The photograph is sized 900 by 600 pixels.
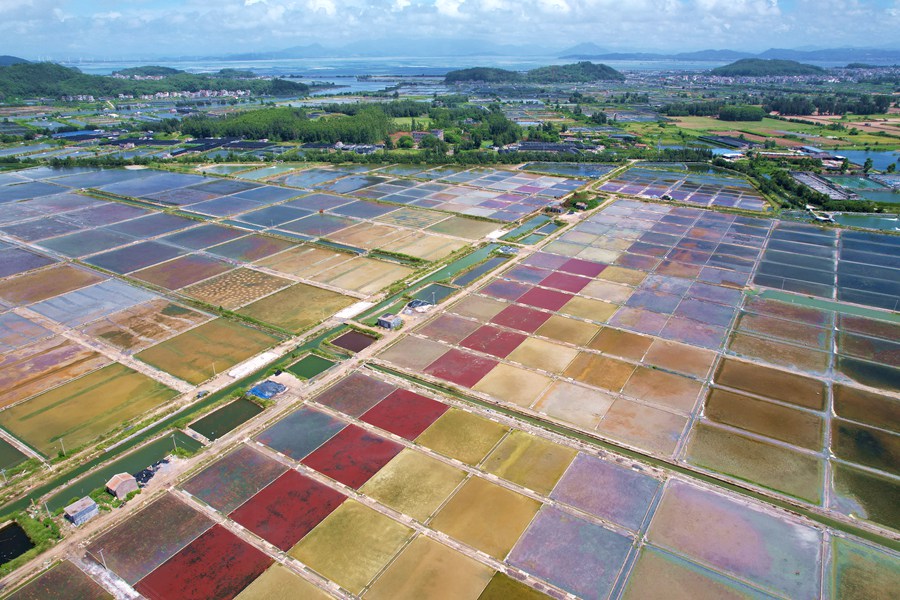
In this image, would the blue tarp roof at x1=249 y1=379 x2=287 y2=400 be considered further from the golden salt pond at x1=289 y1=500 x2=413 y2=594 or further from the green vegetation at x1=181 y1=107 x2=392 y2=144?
the green vegetation at x1=181 y1=107 x2=392 y2=144

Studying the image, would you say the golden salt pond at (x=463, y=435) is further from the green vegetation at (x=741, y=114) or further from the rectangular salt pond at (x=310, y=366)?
the green vegetation at (x=741, y=114)

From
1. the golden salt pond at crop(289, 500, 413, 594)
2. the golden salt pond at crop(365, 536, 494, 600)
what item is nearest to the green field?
the golden salt pond at crop(289, 500, 413, 594)

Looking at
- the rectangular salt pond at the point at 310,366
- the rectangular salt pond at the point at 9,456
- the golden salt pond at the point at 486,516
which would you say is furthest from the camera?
the rectangular salt pond at the point at 310,366

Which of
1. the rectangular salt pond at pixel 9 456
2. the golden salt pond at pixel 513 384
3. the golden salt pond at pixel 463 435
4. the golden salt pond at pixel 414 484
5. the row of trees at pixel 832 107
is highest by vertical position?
the row of trees at pixel 832 107

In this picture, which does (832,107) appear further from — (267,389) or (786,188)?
(267,389)

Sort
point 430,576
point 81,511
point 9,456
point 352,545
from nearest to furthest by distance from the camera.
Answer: point 430,576 < point 352,545 < point 81,511 < point 9,456

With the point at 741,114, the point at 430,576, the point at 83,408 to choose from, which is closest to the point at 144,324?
the point at 83,408

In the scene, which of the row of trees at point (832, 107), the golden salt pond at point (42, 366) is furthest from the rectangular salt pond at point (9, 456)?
the row of trees at point (832, 107)

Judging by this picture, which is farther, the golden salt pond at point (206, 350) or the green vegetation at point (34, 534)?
the golden salt pond at point (206, 350)

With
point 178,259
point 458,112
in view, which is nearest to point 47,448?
point 178,259
